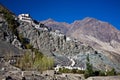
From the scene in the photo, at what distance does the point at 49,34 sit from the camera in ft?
205

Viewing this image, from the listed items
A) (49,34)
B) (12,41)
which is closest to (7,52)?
(12,41)

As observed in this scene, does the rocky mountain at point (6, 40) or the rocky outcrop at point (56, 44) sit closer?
the rocky mountain at point (6, 40)

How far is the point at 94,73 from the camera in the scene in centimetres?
3378

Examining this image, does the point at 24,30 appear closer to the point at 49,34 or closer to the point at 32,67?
the point at 49,34

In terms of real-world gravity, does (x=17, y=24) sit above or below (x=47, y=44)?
above

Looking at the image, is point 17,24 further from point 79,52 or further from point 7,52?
point 7,52

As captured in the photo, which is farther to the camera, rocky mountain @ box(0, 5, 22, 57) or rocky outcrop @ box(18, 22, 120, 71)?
rocky outcrop @ box(18, 22, 120, 71)

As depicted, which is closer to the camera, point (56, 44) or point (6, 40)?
point (6, 40)

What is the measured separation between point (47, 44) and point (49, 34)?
10.8 ft

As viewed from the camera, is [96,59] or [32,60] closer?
[32,60]

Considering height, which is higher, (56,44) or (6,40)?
(56,44)

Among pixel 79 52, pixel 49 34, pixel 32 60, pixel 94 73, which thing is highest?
pixel 49 34

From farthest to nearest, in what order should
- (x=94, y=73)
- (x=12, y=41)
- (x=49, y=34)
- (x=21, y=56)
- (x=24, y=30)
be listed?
(x=49, y=34) → (x=24, y=30) → (x=12, y=41) → (x=21, y=56) → (x=94, y=73)

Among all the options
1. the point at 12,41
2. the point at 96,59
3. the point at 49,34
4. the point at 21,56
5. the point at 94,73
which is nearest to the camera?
→ the point at 94,73
